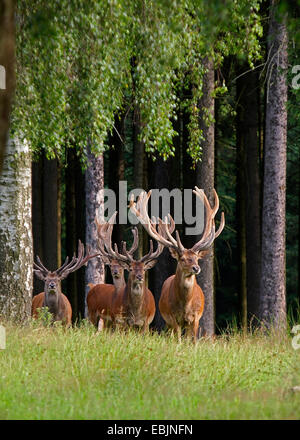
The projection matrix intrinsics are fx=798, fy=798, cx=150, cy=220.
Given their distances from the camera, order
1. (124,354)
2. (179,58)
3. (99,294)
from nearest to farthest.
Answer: (124,354)
(179,58)
(99,294)

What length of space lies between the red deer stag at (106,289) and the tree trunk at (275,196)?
248 cm

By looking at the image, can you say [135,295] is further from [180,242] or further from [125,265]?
[180,242]

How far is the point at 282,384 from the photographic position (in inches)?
309

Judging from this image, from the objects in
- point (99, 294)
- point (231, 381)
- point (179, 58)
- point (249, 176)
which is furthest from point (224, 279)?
→ point (231, 381)

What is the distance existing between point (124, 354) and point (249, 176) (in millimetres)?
9902

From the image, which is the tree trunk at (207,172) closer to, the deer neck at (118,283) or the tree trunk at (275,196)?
the tree trunk at (275,196)

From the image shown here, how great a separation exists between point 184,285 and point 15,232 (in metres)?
2.65

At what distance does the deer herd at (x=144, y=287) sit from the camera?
40.1 feet
